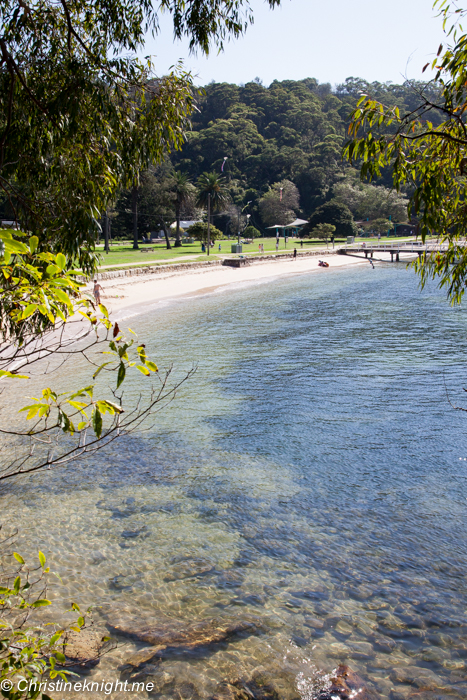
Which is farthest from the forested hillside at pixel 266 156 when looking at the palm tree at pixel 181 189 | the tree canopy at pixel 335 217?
the tree canopy at pixel 335 217

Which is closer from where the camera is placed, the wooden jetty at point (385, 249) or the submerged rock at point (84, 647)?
the submerged rock at point (84, 647)

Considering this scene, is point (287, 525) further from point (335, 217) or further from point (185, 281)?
point (335, 217)

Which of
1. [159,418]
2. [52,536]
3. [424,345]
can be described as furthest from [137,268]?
[52,536]

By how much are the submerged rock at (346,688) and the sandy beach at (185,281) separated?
52.4 feet

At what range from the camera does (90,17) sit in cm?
787

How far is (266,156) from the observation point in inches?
3735

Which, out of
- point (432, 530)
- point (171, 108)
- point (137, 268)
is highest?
point (171, 108)

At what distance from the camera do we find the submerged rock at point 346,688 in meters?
4.43

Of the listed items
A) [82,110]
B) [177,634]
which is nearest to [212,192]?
[82,110]

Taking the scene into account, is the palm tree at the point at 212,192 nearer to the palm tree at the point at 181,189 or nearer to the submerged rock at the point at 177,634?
the palm tree at the point at 181,189

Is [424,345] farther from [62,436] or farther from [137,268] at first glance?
[137,268]

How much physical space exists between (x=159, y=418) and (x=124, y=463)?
244 centimetres

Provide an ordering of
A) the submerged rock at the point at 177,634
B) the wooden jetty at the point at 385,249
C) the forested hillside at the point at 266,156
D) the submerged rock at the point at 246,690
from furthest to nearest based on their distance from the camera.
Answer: the forested hillside at the point at 266,156
the wooden jetty at the point at 385,249
the submerged rock at the point at 177,634
the submerged rock at the point at 246,690

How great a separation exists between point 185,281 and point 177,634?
3340 centimetres
